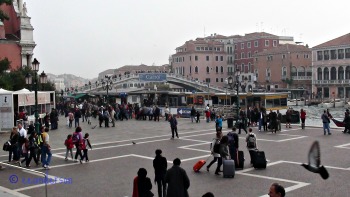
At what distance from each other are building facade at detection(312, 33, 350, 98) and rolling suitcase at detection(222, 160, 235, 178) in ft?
217

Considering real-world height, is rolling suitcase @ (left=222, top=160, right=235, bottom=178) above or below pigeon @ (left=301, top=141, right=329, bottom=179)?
below

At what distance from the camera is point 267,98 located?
43.0 m

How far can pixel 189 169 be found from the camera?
575 inches

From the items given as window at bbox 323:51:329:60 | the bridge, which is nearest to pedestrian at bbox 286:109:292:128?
the bridge

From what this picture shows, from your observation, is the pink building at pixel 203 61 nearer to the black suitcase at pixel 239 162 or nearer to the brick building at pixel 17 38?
the brick building at pixel 17 38

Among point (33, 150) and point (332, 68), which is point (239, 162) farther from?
point (332, 68)

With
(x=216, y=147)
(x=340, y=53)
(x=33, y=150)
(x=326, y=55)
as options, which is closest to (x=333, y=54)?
(x=326, y=55)

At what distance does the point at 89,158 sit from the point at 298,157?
26.1 feet

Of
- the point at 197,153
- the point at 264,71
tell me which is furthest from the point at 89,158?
the point at 264,71

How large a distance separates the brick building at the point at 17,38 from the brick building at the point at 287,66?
5270cm

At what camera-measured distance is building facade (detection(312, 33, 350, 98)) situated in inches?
2931

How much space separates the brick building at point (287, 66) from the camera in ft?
287

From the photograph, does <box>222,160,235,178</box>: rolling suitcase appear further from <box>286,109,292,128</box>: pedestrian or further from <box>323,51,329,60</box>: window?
<box>323,51,329,60</box>: window

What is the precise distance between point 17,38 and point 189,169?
41.1m
